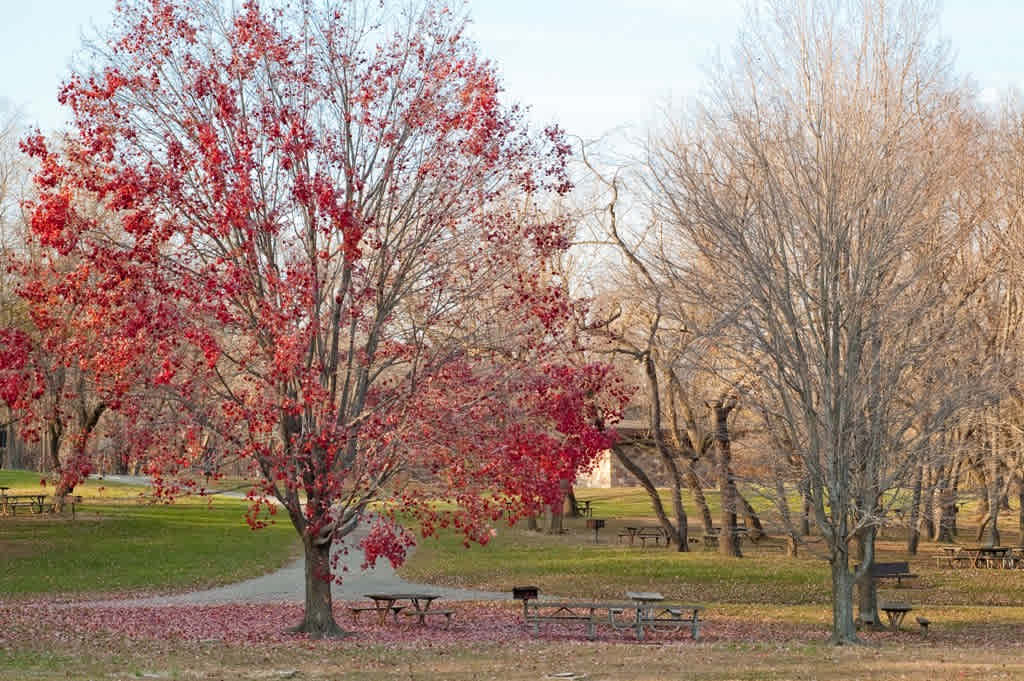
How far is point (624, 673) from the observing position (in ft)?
39.5

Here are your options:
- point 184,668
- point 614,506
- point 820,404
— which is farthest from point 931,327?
point 614,506

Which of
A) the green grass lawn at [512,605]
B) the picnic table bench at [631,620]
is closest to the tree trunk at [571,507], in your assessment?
the green grass lawn at [512,605]

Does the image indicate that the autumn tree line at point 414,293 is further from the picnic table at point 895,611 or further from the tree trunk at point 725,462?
the tree trunk at point 725,462

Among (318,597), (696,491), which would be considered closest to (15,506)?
(696,491)

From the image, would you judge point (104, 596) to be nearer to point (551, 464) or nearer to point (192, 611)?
point (192, 611)

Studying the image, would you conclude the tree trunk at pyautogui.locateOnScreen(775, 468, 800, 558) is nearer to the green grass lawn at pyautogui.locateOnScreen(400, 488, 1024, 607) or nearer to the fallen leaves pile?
the fallen leaves pile

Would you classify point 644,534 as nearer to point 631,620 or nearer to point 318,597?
point 631,620

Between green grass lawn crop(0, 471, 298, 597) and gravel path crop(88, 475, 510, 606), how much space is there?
37.2 inches

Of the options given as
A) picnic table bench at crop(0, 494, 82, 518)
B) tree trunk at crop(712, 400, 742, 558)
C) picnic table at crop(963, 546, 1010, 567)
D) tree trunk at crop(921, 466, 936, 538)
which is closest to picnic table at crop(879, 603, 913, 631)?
tree trunk at crop(921, 466, 936, 538)

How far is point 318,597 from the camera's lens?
16.9 metres

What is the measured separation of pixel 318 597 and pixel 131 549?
1828 cm

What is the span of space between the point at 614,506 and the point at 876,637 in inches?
1519

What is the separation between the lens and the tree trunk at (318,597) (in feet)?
55.1

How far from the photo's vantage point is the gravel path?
76.4ft
